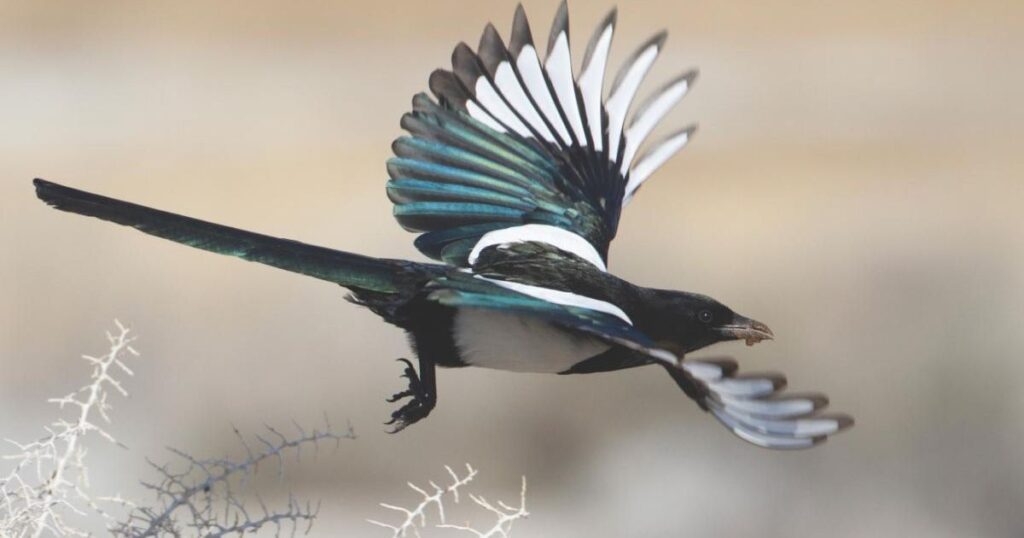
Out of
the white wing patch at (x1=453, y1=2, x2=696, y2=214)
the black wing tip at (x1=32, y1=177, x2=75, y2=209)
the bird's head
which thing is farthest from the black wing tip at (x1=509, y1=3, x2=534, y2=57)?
the black wing tip at (x1=32, y1=177, x2=75, y2=209)

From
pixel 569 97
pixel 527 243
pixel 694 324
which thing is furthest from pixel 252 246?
pixel 569 97

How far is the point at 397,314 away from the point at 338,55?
3.21 metres

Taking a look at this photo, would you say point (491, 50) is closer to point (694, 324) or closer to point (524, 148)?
point (524, 148)

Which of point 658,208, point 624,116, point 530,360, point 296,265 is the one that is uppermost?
point 658,208

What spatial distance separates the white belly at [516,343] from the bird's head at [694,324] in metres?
0.14

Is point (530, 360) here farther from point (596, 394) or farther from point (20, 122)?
point (20, 122)

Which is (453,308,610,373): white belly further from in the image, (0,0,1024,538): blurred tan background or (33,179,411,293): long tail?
(0,0,1024,538): blurred tan background

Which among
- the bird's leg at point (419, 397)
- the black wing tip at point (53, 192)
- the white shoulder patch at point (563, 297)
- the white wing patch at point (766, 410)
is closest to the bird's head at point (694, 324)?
the white shoulder patch at point (563, 297)

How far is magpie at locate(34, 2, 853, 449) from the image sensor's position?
5.60 ft

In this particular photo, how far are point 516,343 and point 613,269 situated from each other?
2226mm

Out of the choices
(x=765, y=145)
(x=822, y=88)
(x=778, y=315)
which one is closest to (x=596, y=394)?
(x=778, y=315)

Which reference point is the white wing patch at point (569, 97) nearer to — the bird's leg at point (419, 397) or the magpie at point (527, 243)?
the magpie at point (527, 243)

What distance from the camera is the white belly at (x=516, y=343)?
183 centimetres

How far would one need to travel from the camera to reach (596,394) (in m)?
4.04
